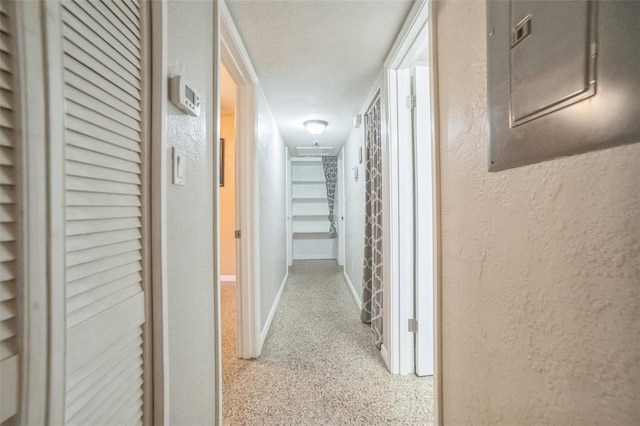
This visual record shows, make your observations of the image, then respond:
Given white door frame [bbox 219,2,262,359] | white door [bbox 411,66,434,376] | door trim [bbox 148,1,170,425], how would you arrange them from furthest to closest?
white door frame [bbox 219,2,262,359] < white door [bbox 411,66,434,376] < door trim [bbox 148,1,170,425]

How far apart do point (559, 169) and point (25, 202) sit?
967 millimetres

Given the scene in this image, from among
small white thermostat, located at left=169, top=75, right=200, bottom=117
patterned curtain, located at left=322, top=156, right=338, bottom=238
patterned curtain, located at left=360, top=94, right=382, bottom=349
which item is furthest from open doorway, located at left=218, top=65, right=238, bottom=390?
small white thermostat, located at left=169, top=75, right=200, bottom=117

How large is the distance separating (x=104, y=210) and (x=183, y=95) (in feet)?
1.52

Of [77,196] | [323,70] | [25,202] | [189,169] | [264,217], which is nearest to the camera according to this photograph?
[25,202]

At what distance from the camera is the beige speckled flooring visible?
141cm

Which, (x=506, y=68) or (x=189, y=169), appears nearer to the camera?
(x=506, y=68)

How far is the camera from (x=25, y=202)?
37 centimetres

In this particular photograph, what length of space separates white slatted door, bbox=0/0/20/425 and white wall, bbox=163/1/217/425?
0.39 m

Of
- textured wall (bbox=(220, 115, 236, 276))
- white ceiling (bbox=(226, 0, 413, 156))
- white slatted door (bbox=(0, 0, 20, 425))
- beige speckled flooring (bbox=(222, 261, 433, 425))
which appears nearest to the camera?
white slatted door (bbox=(0, 0, 20, 425))

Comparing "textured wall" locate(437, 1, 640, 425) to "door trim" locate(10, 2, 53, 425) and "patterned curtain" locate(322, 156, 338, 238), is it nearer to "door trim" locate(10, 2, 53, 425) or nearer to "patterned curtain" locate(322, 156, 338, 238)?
"door trim" locate(10, 2, 53, 425)

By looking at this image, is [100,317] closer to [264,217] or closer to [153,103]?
[153,103]

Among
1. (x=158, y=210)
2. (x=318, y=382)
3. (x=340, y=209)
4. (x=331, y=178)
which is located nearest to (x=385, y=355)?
(x=318, y=382)

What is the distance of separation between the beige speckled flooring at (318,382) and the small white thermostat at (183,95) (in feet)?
5.15

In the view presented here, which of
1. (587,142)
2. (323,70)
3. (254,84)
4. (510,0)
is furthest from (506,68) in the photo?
(254,84)
